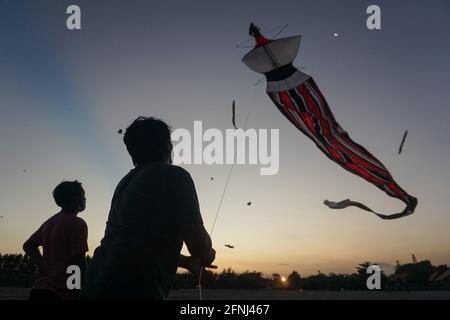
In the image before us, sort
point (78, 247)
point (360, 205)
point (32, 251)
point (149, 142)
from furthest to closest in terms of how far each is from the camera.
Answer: point (360, 205)
point (32, 251)
point (78, 247)
point (149, 142)

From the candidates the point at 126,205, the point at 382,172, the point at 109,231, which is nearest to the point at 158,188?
the point at 126,205

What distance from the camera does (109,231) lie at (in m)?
2.12

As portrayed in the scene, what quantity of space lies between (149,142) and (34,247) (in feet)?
6.71

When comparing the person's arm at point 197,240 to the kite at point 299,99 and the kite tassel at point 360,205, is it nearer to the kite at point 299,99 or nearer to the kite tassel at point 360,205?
the kite tassel at point 360,205

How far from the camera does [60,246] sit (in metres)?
3.58

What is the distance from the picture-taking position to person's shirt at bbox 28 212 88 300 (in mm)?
3486

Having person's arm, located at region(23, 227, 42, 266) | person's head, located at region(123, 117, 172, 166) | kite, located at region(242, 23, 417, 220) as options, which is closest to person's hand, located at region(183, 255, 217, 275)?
person's head, located at region(123, 117, 172, 166)

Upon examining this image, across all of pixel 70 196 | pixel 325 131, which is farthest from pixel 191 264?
pixel 325 131

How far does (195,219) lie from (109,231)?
16.7 inches

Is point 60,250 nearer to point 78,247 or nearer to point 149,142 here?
point 78,247

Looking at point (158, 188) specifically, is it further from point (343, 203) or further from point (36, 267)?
point (343, 203)

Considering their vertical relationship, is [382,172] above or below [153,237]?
above

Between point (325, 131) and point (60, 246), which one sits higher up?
point (325, 131)
